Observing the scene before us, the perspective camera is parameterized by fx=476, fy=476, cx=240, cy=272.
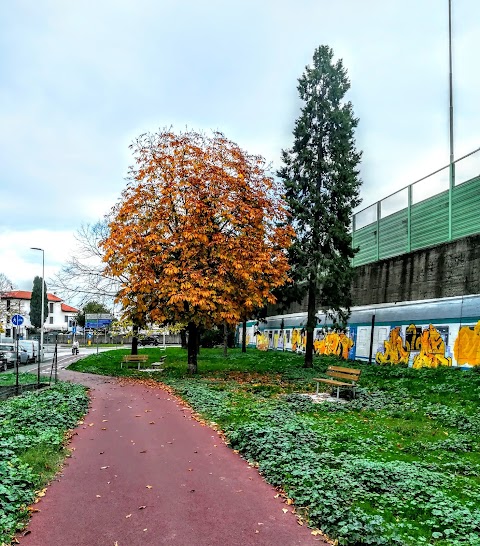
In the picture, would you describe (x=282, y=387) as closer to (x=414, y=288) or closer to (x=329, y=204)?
(x=414, y=288)

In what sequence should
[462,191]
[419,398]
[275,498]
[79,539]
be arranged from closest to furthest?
1. [79,539]
2. [275,498]
3. [419,398]
4. [462,191]

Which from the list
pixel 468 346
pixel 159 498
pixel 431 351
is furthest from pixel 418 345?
pixel 159 498

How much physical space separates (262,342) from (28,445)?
106 ft

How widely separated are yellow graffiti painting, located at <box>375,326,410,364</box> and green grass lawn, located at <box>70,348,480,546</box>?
3025mm

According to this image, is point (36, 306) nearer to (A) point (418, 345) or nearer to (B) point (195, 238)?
(B) point (195, 238)

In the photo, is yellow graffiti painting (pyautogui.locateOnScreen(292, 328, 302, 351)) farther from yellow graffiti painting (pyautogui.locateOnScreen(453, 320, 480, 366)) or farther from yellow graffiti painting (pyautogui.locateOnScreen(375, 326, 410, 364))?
yellow graffiti painting (pyautogui.locateOnScreen(453, 320, 480, 366))

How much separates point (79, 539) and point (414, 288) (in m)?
16.0

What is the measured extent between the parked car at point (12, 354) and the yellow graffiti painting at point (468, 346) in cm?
2023

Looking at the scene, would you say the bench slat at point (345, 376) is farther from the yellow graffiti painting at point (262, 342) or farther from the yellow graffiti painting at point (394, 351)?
the yellow graffiti painting at point (262, 342)

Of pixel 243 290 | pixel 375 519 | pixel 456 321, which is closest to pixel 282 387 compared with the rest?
pixel 243 290

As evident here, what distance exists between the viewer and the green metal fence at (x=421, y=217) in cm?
1565

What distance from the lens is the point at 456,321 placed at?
49.5 ft

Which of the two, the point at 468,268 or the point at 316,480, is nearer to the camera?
the point at 316,480

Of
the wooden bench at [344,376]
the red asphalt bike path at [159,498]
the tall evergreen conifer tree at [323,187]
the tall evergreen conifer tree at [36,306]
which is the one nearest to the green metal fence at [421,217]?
the tall evergreen conifer tree at [323,187]
